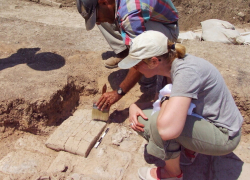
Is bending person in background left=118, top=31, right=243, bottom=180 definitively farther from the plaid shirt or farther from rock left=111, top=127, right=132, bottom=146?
rock left=111, top=127, right=132, bottom=146

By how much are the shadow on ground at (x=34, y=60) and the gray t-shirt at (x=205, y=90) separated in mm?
2108

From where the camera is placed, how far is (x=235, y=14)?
633cm

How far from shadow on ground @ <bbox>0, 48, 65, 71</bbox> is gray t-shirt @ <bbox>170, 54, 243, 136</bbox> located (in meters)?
2.11

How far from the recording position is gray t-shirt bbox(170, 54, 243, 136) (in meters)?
1.52

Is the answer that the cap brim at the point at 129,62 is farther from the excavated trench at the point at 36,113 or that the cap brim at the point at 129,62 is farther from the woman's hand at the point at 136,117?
the excavated trench at the point at 36,113

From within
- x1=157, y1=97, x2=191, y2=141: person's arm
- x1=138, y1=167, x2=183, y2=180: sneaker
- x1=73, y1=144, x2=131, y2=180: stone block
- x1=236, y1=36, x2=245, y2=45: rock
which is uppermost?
x1=157, y1=97, x2=191, y2=141: person's arm

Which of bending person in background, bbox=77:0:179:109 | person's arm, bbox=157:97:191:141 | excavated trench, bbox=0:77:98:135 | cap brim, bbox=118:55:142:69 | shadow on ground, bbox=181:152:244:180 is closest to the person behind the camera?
person's arm, bbox=157:97:191:141

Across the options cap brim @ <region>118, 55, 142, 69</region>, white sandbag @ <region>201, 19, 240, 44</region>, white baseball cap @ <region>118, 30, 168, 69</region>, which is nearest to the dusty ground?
white sandbag @ <region>201, 19, 240, 44</region>

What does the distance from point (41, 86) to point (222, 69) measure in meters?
2.21

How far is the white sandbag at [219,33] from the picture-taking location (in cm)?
418

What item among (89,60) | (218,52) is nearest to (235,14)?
(218,52)

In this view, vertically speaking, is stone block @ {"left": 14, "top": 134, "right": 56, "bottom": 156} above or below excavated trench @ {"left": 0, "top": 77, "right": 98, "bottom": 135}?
below

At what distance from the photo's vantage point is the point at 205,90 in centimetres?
162

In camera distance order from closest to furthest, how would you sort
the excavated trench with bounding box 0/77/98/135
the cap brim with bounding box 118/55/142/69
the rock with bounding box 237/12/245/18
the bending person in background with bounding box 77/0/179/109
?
the cap brim with bounding box 118/55/142/69, the bending person in background with bounding box 77/0/179/109, the excavated trench with bounding box 0/77/98/135, the rock with bounding box 237/12/245/18
